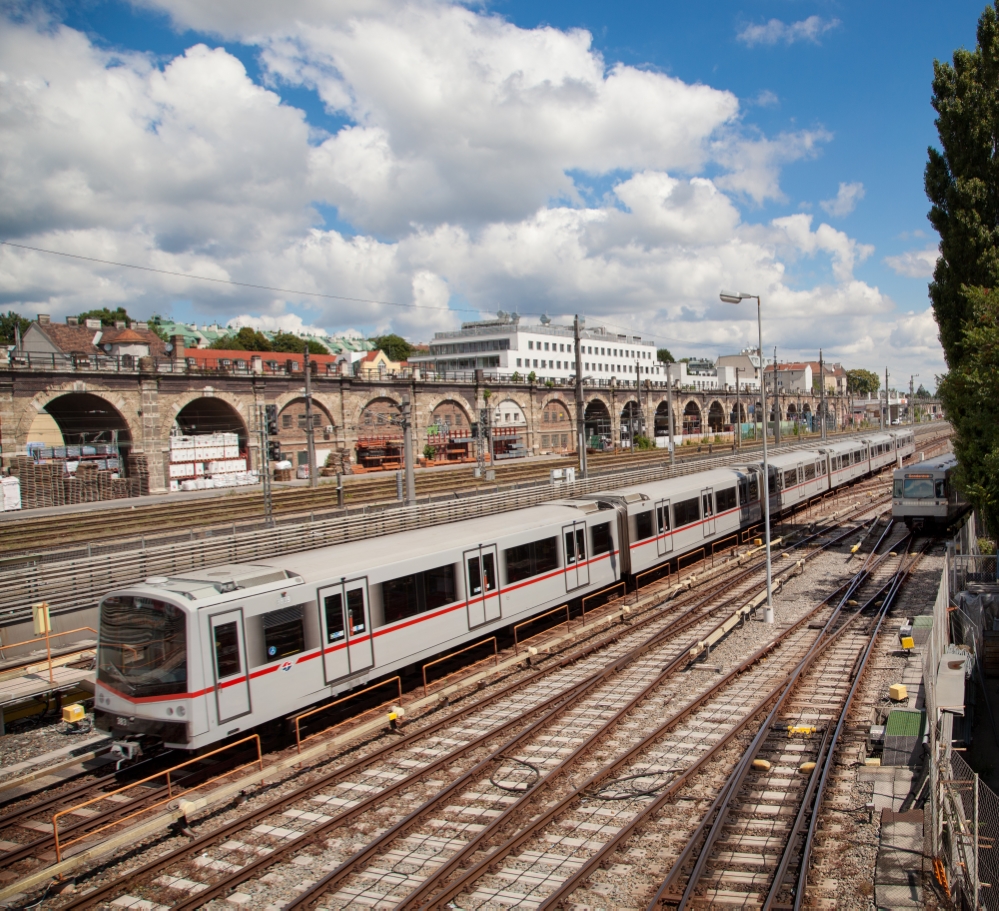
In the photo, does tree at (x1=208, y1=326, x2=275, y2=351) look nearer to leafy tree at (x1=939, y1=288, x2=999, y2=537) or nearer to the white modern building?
the white modern building

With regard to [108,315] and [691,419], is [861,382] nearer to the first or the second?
A: [691,419]

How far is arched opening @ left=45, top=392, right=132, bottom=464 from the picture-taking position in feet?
138

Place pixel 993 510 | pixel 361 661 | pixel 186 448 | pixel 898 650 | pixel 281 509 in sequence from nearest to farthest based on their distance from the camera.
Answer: pixel 361 661, pixel 898 650, pixel 993 510, pixel 281 509, pixel 186 448

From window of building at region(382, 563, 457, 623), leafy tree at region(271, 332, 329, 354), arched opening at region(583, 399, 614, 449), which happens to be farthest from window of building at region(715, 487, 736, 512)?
leafy tree at region(271, 332, 329, 354)

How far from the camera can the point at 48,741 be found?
1214cm

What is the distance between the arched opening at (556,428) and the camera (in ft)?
235

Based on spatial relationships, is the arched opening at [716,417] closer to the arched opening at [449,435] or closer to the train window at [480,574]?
the arched opening at [449,435]

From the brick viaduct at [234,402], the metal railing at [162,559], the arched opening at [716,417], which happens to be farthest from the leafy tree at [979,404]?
the arched opening at [716,417]

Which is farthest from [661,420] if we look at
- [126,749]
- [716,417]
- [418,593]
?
[126,749]

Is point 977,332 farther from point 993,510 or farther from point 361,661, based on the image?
point 361,661

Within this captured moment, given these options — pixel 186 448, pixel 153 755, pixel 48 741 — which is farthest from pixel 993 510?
pixel 186 448

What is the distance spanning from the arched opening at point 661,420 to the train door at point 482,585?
79847mm

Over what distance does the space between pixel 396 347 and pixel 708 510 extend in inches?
4361

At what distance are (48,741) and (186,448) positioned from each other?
3439cm
